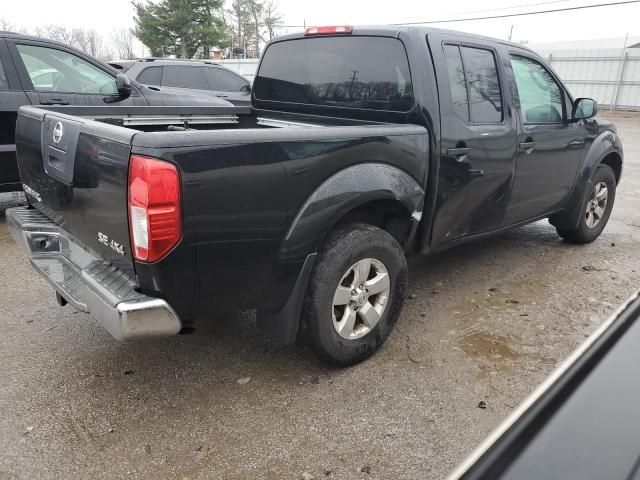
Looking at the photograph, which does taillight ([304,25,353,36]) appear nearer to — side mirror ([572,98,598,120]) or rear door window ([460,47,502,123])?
rear door window ([460,47,502,123])

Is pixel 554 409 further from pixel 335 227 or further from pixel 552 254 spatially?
pixel 552 254

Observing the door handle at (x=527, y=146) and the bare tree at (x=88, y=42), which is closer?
the door handle at (x=527, y=146)

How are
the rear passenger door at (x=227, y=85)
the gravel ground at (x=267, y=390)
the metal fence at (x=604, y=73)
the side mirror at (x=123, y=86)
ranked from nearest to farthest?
the gravel ground at (x=267, y=390)
the side mirror at (x=123, y=86)
the rear passenger door at (x=227, y=85)
the metal fence at (x=604, y=73)

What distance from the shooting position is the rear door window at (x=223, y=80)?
1000 cm

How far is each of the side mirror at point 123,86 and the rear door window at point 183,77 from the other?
11.4 feet

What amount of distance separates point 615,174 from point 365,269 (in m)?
3.84

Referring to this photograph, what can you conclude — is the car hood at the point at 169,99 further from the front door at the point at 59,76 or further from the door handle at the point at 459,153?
the door handle at the point at 459,153

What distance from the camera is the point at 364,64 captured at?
3477 mm

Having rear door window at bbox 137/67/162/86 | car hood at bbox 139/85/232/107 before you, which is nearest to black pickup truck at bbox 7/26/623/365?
car hood at bbox 139/85/232/107

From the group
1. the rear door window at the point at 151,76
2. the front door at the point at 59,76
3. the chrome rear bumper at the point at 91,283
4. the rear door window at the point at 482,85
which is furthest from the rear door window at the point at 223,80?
the chrome rear bumper at the point at 91,283

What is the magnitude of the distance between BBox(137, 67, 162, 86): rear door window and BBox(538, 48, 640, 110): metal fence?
68.4 feet

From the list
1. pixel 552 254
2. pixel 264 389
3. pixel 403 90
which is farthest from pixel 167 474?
pixel 552 254

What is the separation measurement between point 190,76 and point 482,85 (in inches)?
286

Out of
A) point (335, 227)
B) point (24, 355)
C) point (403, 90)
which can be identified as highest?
point (403, 90)
